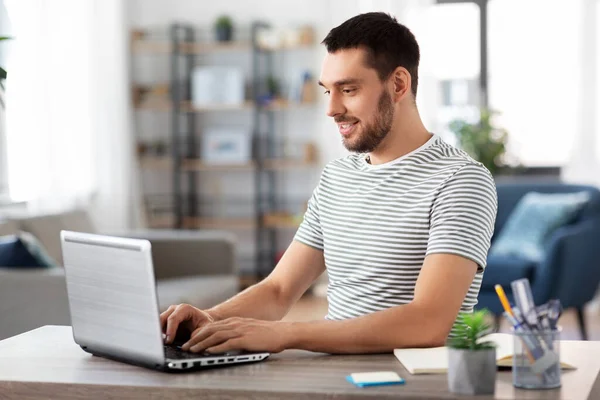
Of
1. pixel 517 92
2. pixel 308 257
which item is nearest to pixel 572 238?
pixel 517 92

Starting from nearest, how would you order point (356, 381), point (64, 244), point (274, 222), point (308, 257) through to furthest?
point (356, 381)
point (64, 244)
point (308, 257)
point (274, 222)

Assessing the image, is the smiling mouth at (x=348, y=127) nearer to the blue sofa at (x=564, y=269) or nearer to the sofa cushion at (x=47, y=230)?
the sofa cushion at (x=47, y=230)

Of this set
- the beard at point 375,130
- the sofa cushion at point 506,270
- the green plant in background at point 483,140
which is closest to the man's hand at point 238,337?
the beard at point 375,130

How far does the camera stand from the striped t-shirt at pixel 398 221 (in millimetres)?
1753

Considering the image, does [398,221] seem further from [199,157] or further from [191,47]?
[199,157]

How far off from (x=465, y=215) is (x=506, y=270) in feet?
10.2

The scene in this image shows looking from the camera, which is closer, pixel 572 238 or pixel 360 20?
pixel 360 20

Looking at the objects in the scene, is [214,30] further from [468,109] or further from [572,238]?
[572,238]

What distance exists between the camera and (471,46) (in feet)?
21.9

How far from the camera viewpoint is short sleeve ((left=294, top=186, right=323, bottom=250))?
207 centimetres

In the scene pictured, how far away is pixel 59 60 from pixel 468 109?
271 centimetres

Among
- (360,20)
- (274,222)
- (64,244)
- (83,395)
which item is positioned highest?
(360,20)

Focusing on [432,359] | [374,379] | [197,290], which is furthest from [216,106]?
[374,379]

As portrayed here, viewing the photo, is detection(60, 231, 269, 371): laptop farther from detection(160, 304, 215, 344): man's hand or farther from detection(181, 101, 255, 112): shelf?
detection(181, 101, 255, 112): shelf
